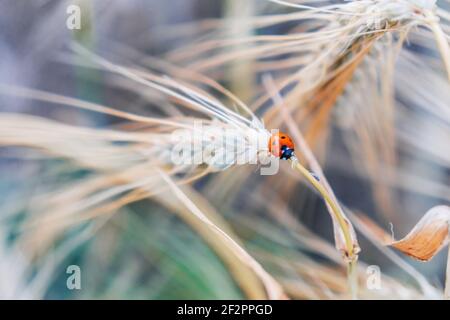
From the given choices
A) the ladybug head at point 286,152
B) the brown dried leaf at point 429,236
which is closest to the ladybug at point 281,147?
→ the ladybug head at point 286,152

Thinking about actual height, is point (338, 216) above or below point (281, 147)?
below

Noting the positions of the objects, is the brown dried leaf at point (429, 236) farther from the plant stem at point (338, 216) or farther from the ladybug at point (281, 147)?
the ladybug at point (281, 147)

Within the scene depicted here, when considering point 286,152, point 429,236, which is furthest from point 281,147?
point 429,236

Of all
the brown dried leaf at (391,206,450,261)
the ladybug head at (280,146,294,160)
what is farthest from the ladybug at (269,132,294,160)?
the brown dried leaf at (391,206,450,261)

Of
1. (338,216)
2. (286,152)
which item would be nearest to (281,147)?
(286,152)

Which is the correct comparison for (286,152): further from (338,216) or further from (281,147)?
(338,216)
